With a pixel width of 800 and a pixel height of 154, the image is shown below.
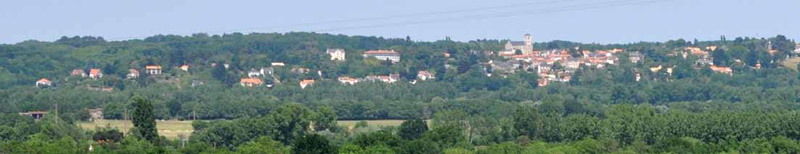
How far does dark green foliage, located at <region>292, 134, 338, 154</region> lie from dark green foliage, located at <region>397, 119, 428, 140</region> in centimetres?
1408

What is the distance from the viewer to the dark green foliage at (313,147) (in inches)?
2813

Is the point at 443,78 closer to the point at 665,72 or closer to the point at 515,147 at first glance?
the point at 665,72

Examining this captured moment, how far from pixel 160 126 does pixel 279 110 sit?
1346 centimetres

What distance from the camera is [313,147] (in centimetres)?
7175

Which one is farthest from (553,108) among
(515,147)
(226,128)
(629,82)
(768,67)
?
(768,67)

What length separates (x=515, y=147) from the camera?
78.8 metres

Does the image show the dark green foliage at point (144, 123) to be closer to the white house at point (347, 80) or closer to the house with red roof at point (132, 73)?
the house with red roof at point (132, 73)

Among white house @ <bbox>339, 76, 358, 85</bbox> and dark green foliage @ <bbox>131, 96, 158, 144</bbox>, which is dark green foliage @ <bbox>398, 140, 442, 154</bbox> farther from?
white house @ <bbox>339, 76, 358, 85</bbox>

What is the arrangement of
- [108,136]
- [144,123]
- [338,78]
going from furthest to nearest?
[338,78], [108,136], [144,123]

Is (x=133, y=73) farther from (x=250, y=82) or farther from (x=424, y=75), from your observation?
(x=424, y=75)

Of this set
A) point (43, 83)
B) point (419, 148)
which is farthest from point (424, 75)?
point (419, 148)

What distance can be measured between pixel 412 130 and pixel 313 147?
58.4ft

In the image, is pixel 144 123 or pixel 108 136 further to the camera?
pixel 108 136

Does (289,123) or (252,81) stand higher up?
(289,123)
